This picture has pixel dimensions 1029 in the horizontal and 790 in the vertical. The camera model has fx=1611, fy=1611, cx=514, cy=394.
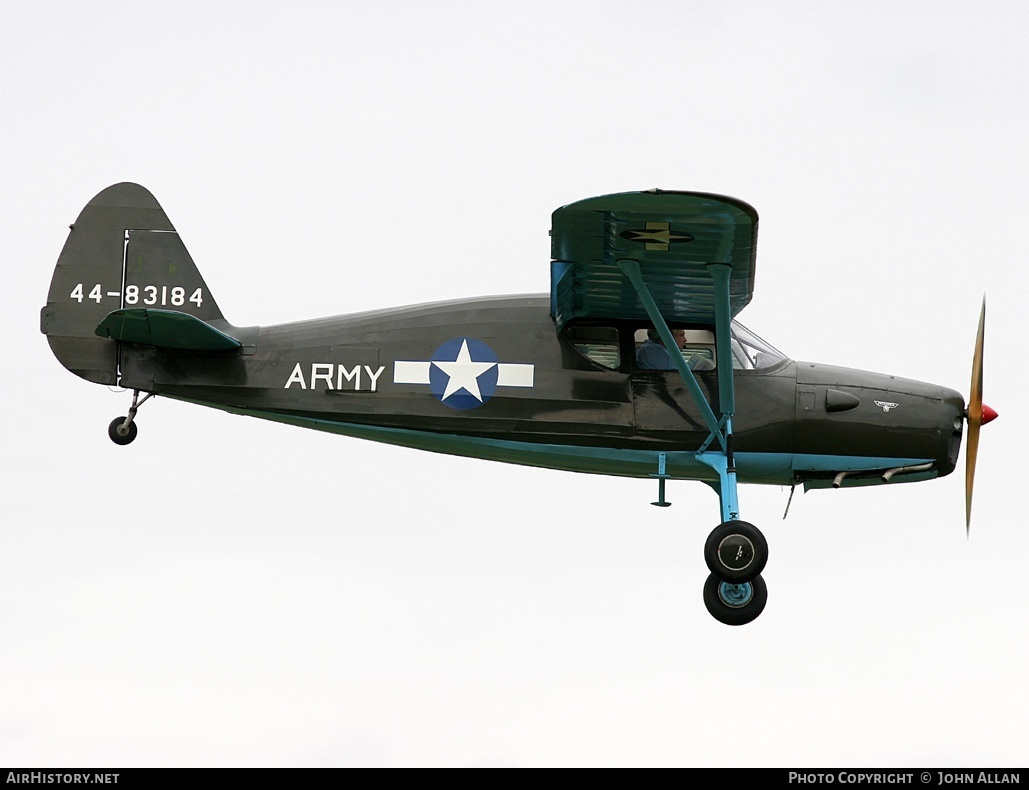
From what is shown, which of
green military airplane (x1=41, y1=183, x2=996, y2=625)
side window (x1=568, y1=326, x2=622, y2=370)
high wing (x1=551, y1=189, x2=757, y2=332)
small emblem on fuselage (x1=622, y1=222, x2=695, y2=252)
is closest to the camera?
high wing (x1=551, y1=189, x2=757, y2=332)

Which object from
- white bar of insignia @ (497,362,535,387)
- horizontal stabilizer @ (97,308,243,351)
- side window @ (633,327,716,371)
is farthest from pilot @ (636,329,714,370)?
horizontal stabilizer @ (97,308,243,351)

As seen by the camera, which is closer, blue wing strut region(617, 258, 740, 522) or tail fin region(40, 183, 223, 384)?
blue wing strut region(617, 258, 740, 522)

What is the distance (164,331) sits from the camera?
14.3m

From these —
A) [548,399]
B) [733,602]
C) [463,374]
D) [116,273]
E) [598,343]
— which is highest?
[116,273]

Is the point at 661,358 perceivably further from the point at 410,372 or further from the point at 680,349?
the point at 410,372

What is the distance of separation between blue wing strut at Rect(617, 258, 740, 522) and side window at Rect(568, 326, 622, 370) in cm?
54

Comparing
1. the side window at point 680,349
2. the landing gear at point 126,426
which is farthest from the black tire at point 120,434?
the side window at point 680,349

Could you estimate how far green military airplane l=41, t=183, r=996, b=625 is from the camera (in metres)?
14.3

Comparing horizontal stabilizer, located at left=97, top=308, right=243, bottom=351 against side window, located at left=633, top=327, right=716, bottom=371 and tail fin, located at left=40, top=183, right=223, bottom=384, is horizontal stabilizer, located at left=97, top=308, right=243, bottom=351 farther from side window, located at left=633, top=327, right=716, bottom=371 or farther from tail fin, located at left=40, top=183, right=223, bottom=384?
side window, located at left=633, top=327, right=716, bottom=371

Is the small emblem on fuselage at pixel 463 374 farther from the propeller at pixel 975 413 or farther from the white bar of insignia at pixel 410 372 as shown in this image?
the propeller at pixel 975 413

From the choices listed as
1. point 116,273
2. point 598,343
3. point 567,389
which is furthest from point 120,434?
point 598,343

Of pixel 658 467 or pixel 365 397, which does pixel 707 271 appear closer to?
pixel 658 467

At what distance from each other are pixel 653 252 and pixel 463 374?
2264 mm

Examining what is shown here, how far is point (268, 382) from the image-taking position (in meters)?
14.5
